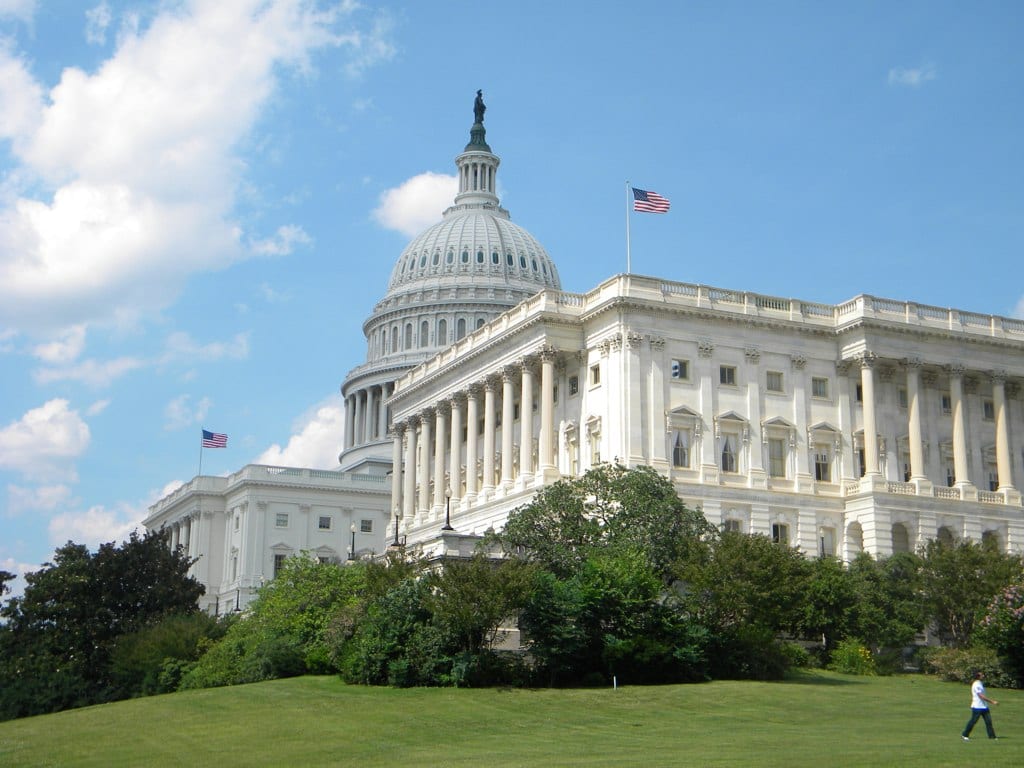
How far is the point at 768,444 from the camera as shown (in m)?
88.0

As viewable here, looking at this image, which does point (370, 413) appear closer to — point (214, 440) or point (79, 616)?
point (214, 440)

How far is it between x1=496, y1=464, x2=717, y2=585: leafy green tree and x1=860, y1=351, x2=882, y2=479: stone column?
851 inches

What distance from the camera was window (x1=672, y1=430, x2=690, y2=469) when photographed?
280 feet

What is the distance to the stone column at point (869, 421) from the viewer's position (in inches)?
3462

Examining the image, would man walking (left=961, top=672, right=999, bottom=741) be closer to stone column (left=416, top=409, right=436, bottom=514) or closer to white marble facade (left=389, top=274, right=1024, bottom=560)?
white marble facade (left=389, top=274, right=1024, bottom=560)

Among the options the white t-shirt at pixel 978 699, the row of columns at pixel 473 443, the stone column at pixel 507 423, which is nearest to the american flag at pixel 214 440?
the row of columns at pixel 473 443

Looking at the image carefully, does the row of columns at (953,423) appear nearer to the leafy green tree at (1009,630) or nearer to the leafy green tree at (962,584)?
the leafy green tree at (962,584)

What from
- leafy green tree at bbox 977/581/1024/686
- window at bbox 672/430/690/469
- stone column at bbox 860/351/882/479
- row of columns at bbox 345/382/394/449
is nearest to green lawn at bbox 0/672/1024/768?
leafy green tree at bbox 977/581/1024/686

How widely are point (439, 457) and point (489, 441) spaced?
9483mm

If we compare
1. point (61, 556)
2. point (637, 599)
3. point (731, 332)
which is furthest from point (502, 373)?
point (637, 599)

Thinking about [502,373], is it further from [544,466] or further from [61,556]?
[61,556]

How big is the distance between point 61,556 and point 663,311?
37361 millimetres

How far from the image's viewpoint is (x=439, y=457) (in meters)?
106

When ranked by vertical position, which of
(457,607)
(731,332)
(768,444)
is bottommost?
(457,607)
